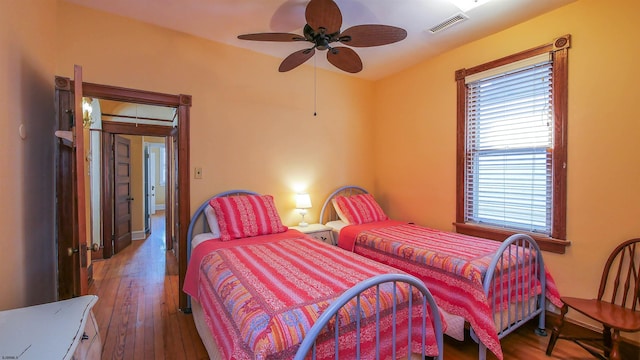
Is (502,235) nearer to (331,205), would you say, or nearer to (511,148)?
(511,148)

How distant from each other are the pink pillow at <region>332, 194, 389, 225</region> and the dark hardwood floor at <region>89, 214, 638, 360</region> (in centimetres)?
149

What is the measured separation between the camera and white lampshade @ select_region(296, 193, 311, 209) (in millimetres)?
3266

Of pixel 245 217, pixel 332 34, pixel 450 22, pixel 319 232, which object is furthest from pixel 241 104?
pixel 450 22

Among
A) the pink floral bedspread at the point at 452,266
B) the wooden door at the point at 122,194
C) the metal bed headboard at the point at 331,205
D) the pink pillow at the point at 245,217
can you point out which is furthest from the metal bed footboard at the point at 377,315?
the wooden door at the point at 122,194

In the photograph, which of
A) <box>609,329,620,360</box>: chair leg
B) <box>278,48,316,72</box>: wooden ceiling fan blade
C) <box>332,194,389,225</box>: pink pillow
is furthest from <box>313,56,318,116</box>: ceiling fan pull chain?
<box>609,329,620,360</box>: chair leg

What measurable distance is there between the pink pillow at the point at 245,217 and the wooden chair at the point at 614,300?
7.88 ft

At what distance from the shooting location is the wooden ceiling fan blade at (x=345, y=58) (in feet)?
7.26

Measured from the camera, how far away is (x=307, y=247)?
2236 mm

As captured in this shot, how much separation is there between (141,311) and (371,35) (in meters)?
3.17

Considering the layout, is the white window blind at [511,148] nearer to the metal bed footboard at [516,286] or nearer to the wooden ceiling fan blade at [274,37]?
the metal bed footboard at [516,286]

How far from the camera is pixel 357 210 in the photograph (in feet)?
11.2

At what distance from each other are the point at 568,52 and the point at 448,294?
A: 2214 mm

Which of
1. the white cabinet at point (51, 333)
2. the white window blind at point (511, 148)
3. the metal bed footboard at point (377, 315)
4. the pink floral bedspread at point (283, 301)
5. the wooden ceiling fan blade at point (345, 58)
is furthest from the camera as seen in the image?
the white window blind at point (511, 148)

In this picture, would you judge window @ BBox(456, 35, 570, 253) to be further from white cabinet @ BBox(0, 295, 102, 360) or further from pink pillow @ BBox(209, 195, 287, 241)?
white cabinet @ BBox(0, 295, 102, 360)
